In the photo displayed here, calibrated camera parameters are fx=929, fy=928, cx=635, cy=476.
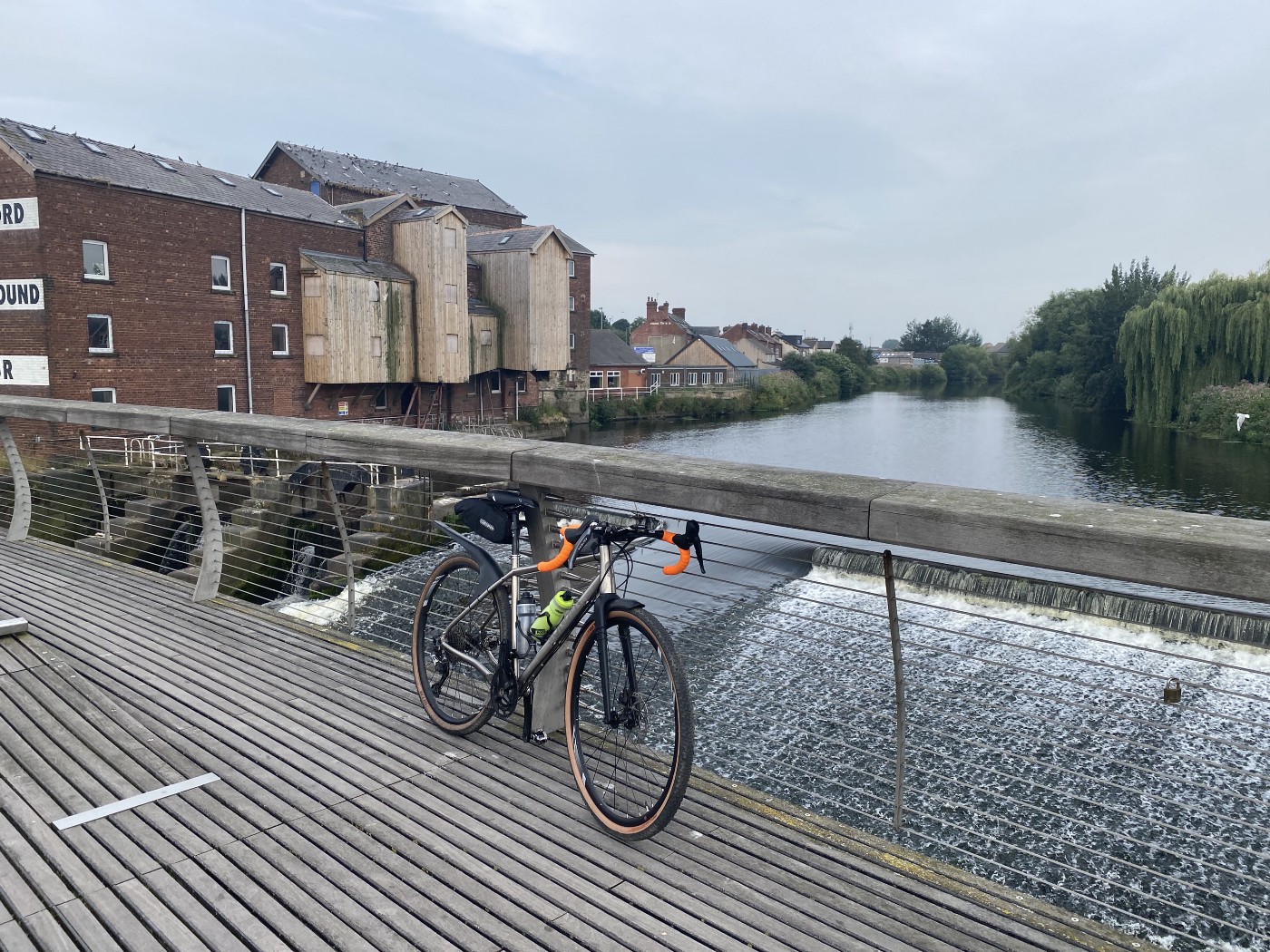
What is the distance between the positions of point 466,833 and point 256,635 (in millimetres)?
2673

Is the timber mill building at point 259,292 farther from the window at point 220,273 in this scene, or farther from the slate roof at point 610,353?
the slate roof at point 610,353

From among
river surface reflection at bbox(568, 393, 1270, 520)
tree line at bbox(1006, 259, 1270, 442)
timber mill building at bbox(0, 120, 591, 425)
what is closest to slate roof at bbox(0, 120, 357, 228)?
timber mill building at bbox(0, 120, 591, 425)

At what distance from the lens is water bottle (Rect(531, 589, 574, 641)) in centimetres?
351

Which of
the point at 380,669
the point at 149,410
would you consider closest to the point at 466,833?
the point at 380,669

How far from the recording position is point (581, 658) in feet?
10.7

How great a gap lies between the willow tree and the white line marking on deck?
45.3 m

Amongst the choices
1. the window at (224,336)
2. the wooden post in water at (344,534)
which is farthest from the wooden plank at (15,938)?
the window at (224,336)

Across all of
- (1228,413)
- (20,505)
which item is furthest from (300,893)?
(1228,413)

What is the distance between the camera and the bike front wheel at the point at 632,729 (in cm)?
294

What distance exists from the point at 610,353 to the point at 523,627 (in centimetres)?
5346

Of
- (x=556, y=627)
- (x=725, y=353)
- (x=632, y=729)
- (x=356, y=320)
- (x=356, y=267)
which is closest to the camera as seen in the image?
(x=632, y=729)

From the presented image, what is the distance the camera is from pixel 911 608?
612 inches

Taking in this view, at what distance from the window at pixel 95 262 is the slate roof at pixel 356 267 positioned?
7.14 metres

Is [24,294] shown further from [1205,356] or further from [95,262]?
[1205,356]
